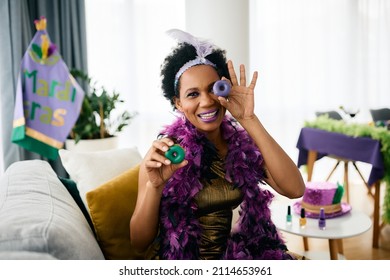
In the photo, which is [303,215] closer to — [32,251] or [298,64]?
[32,251]

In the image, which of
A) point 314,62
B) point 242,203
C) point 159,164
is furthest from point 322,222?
point 314,62

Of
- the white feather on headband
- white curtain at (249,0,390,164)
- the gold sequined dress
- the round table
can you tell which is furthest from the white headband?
white curtain at (249,0,390,164)

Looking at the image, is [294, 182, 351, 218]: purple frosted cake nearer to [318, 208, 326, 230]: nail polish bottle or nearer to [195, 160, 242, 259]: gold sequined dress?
[318, 208, 326, 230]: nail polish bottle

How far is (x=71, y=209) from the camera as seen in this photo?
3.42 ft

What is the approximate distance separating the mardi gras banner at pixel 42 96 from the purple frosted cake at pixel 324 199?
4.93 feet

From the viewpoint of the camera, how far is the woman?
38.6 inches

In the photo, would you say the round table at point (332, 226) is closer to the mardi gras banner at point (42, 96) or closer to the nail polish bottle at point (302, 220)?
the nail polish bottle at point (302, 220)

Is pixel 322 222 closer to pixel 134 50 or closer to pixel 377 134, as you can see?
pixel 377 134

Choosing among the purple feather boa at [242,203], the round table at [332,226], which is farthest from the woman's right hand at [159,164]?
the round table at [332,226]

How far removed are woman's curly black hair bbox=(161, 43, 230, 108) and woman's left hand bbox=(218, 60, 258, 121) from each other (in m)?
0.06

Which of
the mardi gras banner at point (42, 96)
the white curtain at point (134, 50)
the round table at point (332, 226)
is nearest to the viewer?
the round table at point (332, 226)

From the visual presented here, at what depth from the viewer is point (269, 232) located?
44.9 inches

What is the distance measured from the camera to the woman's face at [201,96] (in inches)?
38.7
